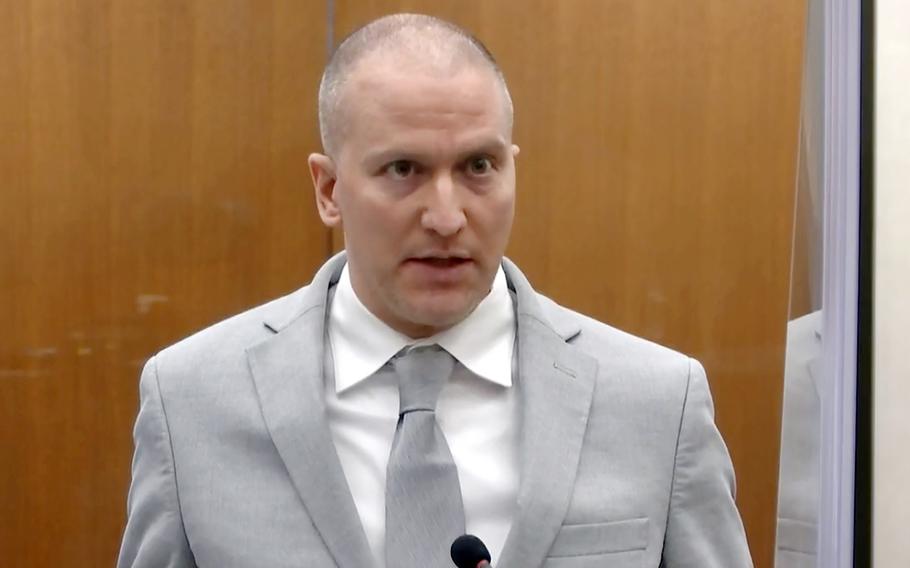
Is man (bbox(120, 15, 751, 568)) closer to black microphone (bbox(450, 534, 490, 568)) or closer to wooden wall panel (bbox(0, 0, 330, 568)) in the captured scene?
black microphone (bbox(450, 534, 490, 568))

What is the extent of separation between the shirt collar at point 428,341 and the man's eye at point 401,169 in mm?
179

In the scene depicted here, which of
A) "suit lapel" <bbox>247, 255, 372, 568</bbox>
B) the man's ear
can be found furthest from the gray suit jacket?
the man's ear

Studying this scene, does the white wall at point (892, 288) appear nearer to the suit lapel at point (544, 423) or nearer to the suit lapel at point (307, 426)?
the suit lapel at point (544, 423)

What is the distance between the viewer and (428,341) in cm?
144

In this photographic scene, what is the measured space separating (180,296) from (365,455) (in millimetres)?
1417

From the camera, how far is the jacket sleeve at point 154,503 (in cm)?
137

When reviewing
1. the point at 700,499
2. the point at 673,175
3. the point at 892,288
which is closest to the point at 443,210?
the point at 700,499

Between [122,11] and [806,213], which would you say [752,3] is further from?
[122,11]

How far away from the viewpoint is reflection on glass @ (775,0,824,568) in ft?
6.93

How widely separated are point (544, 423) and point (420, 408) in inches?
5.2

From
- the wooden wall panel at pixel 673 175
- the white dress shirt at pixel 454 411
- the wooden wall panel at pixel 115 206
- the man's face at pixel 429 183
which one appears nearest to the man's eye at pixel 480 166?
the man's face at pixel 429 183

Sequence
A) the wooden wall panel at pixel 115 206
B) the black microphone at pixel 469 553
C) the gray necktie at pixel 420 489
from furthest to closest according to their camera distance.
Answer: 1. the wooden wall panel at pixel 115 206
2. the gray necktie at pixel 420 489
3. the black microphone at pixel 469 553

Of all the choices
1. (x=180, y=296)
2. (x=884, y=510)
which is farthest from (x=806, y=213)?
(x=180, y=296)

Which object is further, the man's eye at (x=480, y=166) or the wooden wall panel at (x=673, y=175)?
the wooden wall panel at (x=673, y=175)
